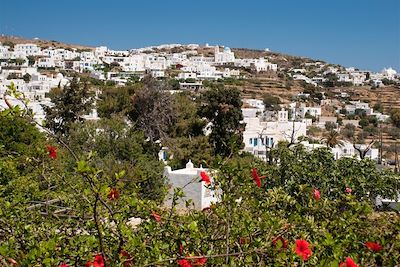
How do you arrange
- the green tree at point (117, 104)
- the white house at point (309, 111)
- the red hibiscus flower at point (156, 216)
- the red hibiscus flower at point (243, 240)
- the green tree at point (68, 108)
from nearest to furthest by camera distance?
the red hibiscus flower at point (243, 240) < the red hibiscus flower at point (156, 216) < the green tree at point (68, 108) < the green tree at point (117, 104) < the white house at point (309, 111)

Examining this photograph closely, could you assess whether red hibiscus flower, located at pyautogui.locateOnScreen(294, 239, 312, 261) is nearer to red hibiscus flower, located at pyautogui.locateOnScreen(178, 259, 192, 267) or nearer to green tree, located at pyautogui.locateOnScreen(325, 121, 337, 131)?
red hibiscus flower, located at pyautogui.locateOnScreen(178, 259, 192, 267)

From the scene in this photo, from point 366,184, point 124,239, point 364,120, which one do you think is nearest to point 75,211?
Answer: point 124,239

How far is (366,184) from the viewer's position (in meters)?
13.0

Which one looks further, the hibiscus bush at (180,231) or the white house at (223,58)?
the white house at (223,58)

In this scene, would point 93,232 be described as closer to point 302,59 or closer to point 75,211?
point 75,211

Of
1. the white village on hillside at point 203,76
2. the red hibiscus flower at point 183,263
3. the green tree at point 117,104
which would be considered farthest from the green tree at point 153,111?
the red hibiscus flower at point 183,263

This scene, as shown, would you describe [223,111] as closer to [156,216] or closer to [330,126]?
[156,216]

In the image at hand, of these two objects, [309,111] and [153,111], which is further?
[309,111]

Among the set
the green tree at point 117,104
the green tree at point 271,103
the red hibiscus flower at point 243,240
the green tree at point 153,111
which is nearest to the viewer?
the red hibiscus flower at point 243,240

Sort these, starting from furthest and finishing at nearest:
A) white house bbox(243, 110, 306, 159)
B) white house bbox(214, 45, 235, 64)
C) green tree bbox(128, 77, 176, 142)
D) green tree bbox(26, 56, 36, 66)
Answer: white house bbox(214, 45, 235, 64) < green tree bbox(26, 56, 36, 66) < white house bbox(243, 110, 306, 159) < green tree bbox(128, 77, 176, 142)

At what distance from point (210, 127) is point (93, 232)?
948 inches

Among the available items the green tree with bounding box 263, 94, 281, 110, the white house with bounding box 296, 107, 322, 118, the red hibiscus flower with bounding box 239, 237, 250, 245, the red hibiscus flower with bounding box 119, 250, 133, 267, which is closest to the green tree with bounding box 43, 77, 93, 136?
the red hibiscus flower with bounding box 239, 237, 250, 245

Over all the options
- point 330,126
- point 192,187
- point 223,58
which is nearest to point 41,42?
point 223,58

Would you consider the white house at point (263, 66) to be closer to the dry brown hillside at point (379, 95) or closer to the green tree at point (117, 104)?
the dry brown hillside at point (379, 95)
